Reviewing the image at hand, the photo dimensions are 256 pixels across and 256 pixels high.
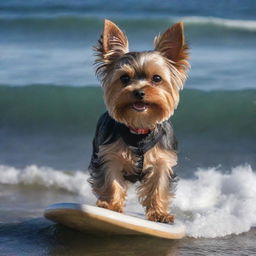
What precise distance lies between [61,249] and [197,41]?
10520mm

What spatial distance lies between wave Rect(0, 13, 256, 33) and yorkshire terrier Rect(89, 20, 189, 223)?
38.1 feet

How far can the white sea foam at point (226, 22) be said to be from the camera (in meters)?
17.6

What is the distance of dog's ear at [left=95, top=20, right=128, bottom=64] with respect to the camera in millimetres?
5809

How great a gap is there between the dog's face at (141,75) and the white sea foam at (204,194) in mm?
1072

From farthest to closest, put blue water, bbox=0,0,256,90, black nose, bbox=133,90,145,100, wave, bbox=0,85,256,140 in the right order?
blue water, bbox=0,0,256,90 → wave, bbox=0,85,256,140 → black nose, bbox=133,90,145,100

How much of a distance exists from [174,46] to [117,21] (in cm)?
1339

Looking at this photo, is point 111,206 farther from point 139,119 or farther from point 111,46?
point 111,46

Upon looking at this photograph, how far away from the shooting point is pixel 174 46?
19.2 feet

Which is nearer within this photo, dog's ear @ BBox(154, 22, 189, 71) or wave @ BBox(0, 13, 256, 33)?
dog's ear @ BBox(154, 22, 189, 71)

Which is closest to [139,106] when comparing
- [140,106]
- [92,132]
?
[140,106]

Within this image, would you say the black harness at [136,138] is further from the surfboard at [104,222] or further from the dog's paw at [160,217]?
the surfboard at [104,222]

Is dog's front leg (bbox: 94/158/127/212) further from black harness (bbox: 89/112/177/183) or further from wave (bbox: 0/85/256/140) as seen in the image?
wave (bbox: 0/85/256/140)

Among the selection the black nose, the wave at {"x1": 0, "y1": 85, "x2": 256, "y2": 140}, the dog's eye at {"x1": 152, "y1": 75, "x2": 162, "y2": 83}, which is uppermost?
the wave at {"x1": 0, "y1": 85, "x2": 256, "y2": 140}

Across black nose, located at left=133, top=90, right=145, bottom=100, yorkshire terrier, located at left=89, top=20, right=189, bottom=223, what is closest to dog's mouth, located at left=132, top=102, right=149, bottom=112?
yorkshire terrier, located at left=89, top=20, right=189, bottom=223
